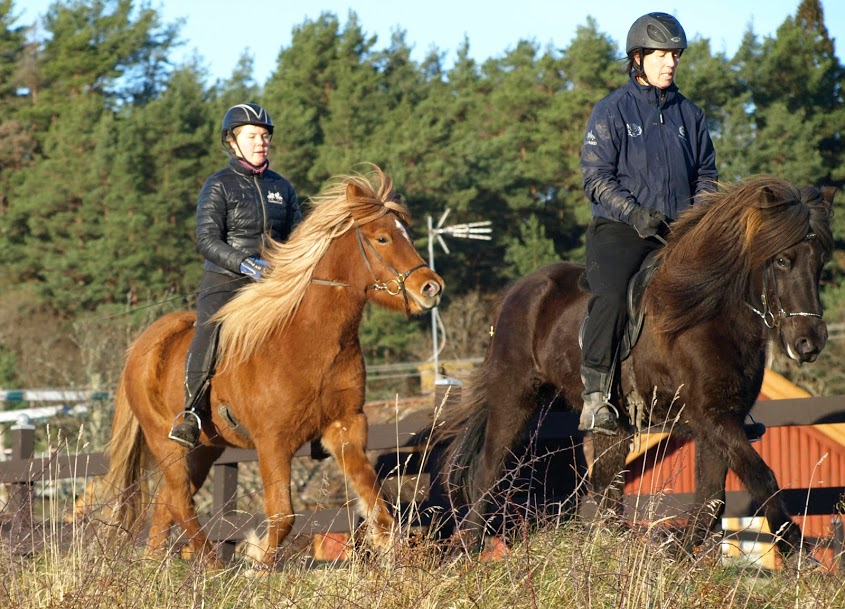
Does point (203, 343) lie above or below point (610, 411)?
above

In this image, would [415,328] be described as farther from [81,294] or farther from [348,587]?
[348,587]

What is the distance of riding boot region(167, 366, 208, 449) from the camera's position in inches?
295

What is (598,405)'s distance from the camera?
264 inches

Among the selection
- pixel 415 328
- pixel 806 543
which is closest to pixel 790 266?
pixel 806 543

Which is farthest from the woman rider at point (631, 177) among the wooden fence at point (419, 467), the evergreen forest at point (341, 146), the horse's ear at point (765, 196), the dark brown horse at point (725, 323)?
the evergreen forest at point (341, 146)

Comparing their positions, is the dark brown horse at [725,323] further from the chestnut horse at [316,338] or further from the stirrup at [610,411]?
the chestnut horse at [316,338]

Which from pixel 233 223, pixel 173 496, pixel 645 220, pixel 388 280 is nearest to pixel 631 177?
pixel 645 220

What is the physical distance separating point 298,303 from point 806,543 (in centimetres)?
331

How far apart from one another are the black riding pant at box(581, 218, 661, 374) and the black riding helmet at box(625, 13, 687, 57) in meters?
1.05

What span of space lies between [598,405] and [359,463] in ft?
4.75

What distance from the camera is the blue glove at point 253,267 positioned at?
7.56 metres

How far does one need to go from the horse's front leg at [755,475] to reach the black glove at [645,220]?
3.97 feet

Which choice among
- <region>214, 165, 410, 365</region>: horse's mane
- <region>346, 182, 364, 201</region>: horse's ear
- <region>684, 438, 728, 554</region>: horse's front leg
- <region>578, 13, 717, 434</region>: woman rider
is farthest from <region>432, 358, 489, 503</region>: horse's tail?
<region>684, 438, 728, 554</region>: horse's front leg

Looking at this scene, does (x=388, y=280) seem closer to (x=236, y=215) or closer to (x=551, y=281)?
(x=551, y=281)
